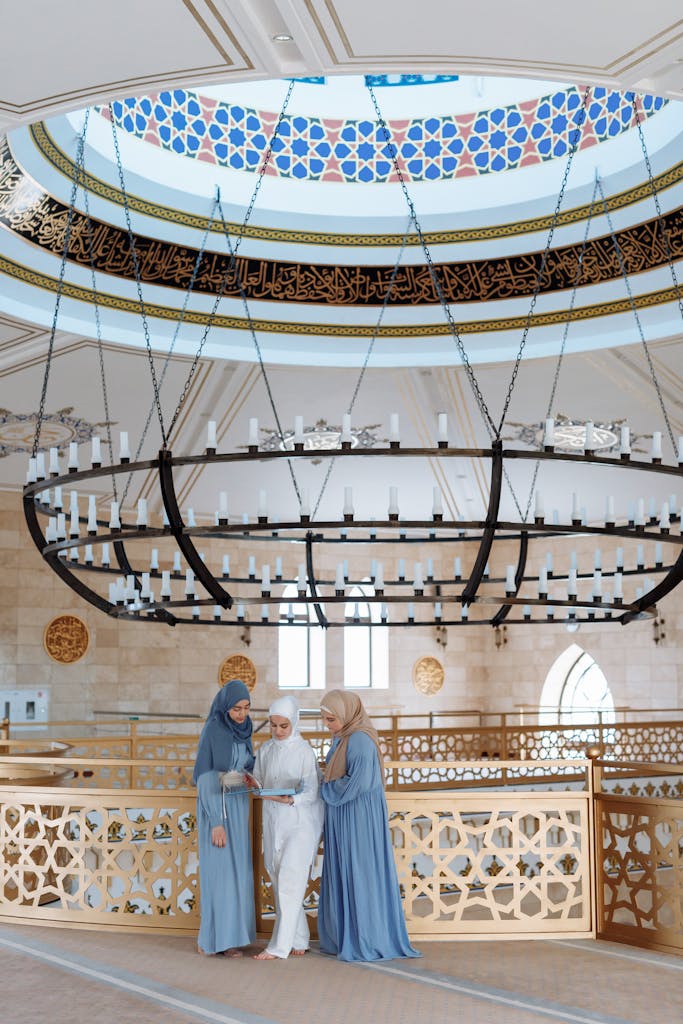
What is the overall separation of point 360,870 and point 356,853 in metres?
0.07

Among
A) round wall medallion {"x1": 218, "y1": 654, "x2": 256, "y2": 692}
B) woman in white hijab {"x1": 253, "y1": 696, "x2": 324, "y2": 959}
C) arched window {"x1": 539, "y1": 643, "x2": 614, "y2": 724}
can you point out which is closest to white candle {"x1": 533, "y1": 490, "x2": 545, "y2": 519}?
woman in white hijab {"x1": 253, "y1": 696, "x2": 324, "y2": 959}

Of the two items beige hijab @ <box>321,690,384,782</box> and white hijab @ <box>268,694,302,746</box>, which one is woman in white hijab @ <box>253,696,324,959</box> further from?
beige hijab @ <box>321,690,384,782</box>

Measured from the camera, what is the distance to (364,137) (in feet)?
32.1

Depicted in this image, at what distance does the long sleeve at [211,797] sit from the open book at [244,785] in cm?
3

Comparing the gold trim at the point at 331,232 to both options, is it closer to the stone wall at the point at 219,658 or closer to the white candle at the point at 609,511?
the white candle at the point at 609,511

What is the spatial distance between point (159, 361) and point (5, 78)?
5206 mm

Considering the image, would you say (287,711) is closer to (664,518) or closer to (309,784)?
(309,784)

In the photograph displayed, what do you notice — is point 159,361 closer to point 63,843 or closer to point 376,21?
point 63,843

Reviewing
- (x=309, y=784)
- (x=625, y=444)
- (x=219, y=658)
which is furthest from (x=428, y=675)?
(x=625, y=444)

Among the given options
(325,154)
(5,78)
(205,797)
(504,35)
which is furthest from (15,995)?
(325,154)

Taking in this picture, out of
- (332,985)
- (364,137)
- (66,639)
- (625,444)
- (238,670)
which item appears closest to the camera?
(332,985)

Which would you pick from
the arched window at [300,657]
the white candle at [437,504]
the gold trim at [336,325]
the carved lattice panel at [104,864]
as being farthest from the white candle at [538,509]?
the arched window at [300,657]

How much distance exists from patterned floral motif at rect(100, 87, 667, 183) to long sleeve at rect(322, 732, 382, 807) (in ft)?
19.8

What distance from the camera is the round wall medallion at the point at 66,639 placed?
44.0ft
